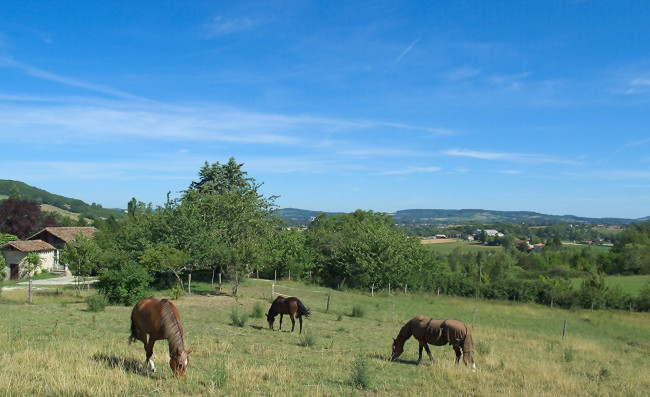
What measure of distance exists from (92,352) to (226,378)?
3488 mm

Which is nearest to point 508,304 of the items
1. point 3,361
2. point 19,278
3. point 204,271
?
point 204,271

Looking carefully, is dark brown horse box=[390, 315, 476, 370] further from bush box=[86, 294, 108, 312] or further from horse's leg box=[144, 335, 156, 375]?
bush box=[86, 294, 108, 312]

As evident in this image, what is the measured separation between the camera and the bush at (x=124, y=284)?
19953mm

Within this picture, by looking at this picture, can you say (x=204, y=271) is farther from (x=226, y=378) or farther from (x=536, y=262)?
(x=536, y=262)

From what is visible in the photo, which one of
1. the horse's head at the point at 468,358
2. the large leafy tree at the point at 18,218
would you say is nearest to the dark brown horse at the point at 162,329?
the horse's head at the point at 468,358

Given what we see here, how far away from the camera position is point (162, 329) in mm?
8602

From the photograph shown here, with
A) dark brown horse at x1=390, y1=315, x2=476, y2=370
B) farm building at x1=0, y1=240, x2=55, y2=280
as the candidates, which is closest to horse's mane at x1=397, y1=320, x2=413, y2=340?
dark brown horse at x1=390, y1=315, x2=476, y2=370

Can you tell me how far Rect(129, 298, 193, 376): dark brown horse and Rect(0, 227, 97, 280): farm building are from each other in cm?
3432

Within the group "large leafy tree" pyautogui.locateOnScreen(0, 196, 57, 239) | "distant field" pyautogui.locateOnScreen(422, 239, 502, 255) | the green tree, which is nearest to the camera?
the green tree

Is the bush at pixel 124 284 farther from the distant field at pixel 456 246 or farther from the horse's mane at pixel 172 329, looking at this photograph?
the distant field at pixel 456 246

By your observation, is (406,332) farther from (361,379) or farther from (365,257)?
(365,257)

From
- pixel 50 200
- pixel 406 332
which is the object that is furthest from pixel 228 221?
pixel 50 200

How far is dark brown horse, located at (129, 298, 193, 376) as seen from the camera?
832 centimetres

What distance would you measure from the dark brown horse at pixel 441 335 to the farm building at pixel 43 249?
3558cm
